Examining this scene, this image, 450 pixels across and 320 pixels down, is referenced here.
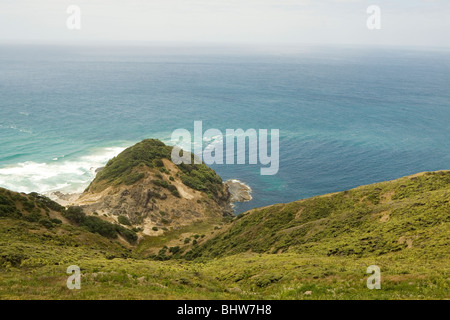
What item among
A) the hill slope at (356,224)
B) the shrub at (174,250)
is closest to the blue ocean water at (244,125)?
the shrub at (174,250)

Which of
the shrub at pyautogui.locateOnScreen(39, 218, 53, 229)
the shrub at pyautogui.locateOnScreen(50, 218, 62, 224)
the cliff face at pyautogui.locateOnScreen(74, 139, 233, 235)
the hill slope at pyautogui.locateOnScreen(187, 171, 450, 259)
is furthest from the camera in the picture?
the cliff face at pyautogui.locateOnScreen(74, 139, 233, 235)

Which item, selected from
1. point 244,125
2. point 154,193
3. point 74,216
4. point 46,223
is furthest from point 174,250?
point 244,125

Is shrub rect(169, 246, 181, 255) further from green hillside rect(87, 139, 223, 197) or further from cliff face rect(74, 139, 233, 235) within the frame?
green hillside rect(87, 139, 223, 197)

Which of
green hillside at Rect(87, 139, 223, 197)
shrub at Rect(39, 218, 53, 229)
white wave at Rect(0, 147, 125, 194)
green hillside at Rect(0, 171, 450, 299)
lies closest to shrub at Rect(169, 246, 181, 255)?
green hillside at Rect(0, 171, 450, 299)

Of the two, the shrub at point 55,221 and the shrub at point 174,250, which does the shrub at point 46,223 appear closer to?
the shrub at point 55,221

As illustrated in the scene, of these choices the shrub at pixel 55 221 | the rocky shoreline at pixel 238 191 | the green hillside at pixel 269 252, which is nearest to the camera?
the green hillside at pixel 269 252

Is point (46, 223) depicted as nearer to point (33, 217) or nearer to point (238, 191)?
point (33, 217)
